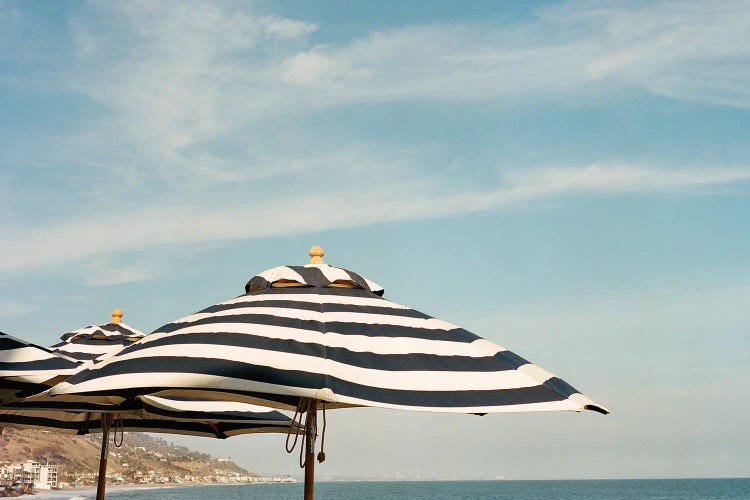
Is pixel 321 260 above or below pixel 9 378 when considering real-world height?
above

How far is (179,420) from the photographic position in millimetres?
7879

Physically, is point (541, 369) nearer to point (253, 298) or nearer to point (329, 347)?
point (329, 347)

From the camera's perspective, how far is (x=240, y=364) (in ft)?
12.1

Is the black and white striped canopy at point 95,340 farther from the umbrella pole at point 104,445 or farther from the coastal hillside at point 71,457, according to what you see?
the coastal hillside at point 71,457

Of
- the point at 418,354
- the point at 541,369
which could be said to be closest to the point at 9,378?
the point at 418,354

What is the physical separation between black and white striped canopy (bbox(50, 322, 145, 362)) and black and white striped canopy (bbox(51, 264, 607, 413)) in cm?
372

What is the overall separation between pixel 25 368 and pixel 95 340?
8.02 feet

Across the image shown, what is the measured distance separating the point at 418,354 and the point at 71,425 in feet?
18.6

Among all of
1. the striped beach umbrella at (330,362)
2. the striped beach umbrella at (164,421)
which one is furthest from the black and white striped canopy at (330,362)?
the striped beach umbrella at (164,421)

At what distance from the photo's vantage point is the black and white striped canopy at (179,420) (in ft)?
23.6

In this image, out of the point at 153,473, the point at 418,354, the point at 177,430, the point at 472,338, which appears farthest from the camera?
the point at 153,473

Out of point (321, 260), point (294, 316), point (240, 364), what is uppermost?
point (321, 260)

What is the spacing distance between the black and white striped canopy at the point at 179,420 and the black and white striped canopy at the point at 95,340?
1.87 ft

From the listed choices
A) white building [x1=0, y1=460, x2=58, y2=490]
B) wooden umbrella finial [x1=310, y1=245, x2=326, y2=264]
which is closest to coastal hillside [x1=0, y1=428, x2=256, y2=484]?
white building [x1=0, y1=460, x2=58, y2=490]
